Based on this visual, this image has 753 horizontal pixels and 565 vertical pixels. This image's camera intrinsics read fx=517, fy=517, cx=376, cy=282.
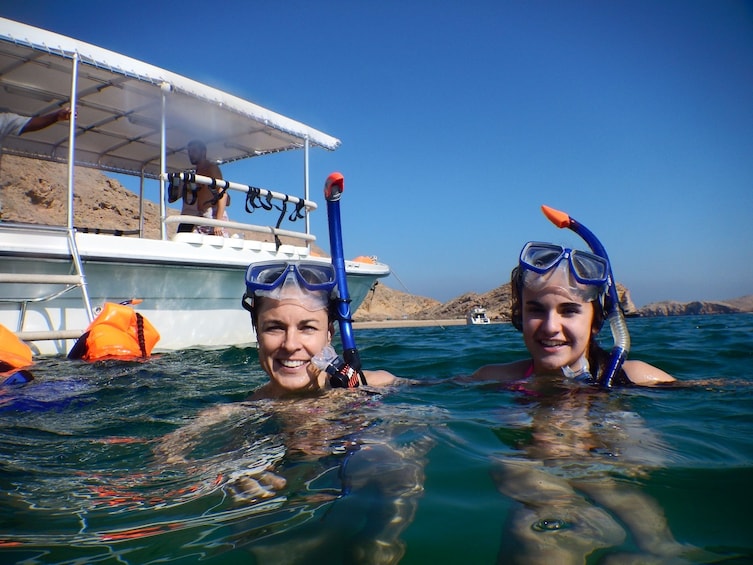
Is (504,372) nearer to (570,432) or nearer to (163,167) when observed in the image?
(570,432)

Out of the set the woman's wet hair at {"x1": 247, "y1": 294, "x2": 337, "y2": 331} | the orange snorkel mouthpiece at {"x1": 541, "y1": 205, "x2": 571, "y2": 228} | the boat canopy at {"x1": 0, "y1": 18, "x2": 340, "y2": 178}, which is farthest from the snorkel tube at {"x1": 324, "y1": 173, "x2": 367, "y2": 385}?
the boat canopy at {"x1": 0, "y1": 18, "x2": 340, "y2": 178}

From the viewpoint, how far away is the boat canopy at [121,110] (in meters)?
5.86

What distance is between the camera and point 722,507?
54.1 inches

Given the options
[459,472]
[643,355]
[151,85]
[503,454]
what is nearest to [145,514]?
[459,472]

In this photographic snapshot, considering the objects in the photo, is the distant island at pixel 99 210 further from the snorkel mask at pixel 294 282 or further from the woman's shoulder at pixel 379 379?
the snorkel mask at pixel 294 282

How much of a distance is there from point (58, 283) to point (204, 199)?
2465 millimetres

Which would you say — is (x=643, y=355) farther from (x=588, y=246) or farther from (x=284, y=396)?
(x=284, y=396)

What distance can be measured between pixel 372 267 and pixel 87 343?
513 cm

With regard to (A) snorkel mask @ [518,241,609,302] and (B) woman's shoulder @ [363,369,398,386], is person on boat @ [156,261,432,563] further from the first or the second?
(A) snorkel mask @ [518,241,609,302]

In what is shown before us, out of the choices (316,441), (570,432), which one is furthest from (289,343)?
(570,432)

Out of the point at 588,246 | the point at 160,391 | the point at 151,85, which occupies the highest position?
the point at 151,85

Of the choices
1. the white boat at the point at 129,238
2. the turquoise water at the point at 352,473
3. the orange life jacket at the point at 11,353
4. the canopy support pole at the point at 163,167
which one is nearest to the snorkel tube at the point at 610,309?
the turquoise water at the point at 352,473

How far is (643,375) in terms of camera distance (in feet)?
9.96

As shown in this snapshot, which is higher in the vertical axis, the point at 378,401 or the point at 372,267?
the point at 372,267
